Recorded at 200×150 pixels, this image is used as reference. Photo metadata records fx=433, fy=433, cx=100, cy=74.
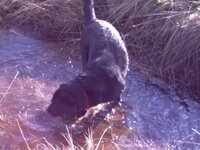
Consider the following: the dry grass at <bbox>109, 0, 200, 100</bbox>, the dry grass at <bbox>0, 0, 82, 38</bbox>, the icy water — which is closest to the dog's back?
the icy water

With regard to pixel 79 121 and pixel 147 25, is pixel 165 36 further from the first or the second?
pixel 79 121

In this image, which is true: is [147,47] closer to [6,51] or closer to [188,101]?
[188,101]

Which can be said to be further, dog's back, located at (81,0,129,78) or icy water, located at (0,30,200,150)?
dog's back, located at (81,0,129,78)

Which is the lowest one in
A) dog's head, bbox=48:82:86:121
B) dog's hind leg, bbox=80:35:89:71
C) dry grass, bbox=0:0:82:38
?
dog's head, bbox=48:82:86:121

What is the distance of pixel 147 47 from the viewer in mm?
5223

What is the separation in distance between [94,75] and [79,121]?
480mm

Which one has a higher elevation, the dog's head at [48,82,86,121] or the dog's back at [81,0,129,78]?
the dog's back at [81,0,129,78]

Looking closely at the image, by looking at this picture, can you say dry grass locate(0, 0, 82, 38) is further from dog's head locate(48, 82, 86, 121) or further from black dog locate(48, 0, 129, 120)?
dog's head locate(48, 82, 86, 121)

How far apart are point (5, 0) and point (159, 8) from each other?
6.68 feet

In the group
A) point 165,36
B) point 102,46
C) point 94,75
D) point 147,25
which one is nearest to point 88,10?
point 102,46

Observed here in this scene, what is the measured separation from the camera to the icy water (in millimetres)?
3848

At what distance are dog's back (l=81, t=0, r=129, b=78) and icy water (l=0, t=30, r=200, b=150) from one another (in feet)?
1.31

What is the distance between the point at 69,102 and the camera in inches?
148

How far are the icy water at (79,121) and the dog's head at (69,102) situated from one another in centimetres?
19
